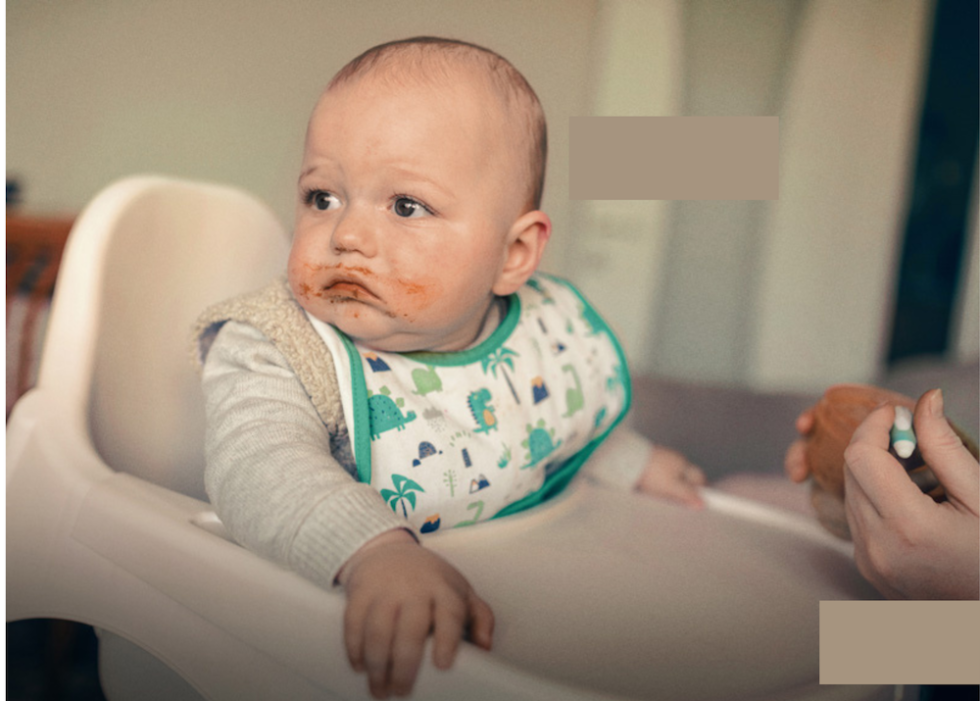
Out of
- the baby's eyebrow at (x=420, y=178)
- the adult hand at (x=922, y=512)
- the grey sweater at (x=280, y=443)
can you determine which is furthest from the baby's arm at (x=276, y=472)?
the adult hand at (x=922, y=512)

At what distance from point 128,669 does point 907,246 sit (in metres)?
0.61

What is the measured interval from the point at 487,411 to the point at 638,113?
0.18m

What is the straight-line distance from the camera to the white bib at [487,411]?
35cm

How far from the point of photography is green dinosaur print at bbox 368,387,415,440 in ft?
1.16

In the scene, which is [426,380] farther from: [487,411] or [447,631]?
[447,631]

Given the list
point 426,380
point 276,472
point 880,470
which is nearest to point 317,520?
point 276,472

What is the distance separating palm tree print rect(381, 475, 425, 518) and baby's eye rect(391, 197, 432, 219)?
0.43 feet

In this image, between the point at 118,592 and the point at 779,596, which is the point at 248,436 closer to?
the point at 118,592

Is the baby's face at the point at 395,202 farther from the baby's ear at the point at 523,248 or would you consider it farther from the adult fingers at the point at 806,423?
the adult fingers at the point at 806,423

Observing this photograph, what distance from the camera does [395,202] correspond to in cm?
31

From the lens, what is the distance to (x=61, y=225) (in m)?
0.44

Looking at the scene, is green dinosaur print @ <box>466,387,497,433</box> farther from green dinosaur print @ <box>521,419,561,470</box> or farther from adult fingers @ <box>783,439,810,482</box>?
adult fingers @ <box>783,439,810,482</box>

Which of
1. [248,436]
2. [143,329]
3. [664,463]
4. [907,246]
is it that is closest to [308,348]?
[248,436]

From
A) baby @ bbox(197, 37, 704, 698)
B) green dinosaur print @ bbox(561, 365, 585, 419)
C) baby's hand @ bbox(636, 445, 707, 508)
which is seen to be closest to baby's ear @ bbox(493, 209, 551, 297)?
baby @ bbox(197, 37, 704, 698)
